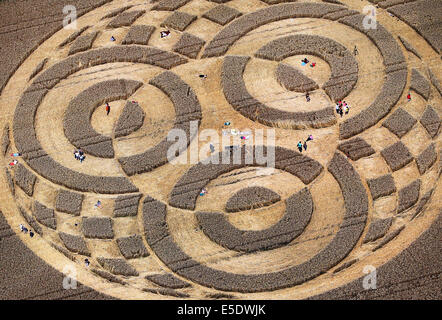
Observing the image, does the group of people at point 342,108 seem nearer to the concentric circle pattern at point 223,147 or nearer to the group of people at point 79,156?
the concentric circle pattern at point 223,147

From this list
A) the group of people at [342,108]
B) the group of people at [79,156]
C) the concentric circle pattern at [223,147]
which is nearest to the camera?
the concentric circle pattern at [223,147]

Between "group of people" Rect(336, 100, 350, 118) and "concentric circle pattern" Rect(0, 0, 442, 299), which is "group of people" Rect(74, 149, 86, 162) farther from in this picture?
"group of people" Rect(336, 100, 350, 118)

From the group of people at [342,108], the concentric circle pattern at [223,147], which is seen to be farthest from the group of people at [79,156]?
the group of people at [342,108]

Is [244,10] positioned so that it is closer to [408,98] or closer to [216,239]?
[408,98]

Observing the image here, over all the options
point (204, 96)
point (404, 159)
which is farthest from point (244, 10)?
point (404, 159)

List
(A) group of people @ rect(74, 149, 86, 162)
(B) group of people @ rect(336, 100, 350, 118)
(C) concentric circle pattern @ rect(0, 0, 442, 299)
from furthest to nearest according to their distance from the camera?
(B) group of people @ rect(336, 100, 350, 118)
(A) group of people @ rect(74, 149, 86, 162)
(C) concentric circle pattern @ rect(0, 0, 442, 299)

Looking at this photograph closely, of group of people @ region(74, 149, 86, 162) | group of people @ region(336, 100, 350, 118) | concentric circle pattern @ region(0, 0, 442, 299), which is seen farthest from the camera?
group of people @ region(336, 100, 350, 118)

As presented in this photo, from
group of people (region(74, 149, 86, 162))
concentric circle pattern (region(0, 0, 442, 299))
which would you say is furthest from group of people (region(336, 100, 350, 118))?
group of people (region(74, 149, 86, 162))

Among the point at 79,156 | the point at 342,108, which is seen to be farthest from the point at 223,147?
the point at 79,156
